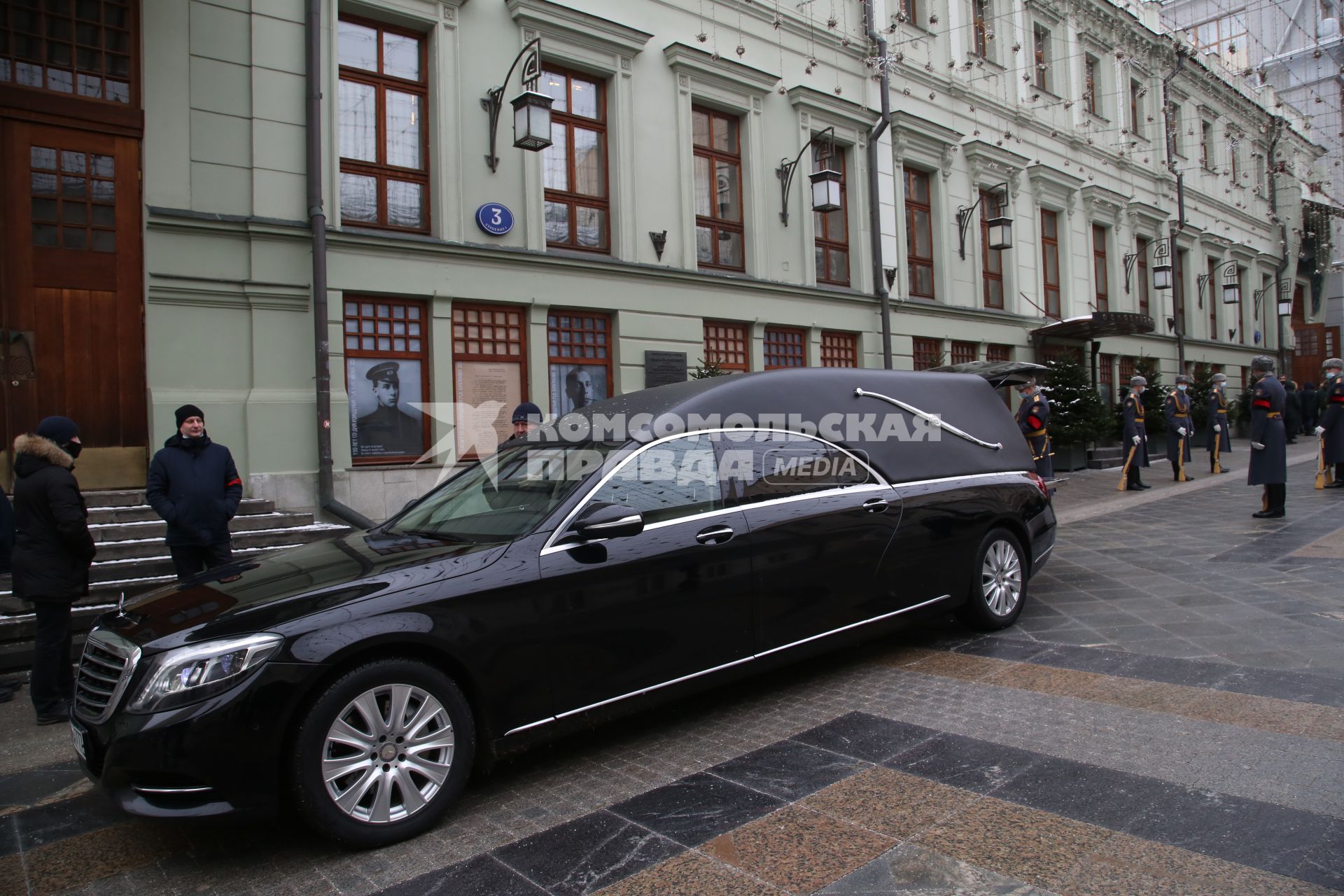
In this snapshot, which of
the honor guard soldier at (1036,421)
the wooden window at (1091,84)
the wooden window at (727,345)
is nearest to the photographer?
the honor guard soldier at (1036,421)

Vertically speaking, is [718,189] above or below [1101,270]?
Answer: below

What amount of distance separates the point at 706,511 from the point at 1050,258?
20.0 meters

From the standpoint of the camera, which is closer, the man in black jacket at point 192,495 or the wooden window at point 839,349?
the man in black jacket at point 192,495

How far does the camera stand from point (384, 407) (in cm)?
1045

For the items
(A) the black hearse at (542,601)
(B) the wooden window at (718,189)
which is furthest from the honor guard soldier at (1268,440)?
(B) the wooden window at (718,189)

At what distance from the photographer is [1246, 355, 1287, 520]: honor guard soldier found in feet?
31.6

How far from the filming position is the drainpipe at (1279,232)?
105ft

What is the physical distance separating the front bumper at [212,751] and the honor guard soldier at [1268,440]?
1023 cm

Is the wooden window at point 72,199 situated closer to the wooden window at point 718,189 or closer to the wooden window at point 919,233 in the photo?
the wooden window at point 718,189

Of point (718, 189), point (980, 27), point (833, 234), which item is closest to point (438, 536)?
point (718, 189)

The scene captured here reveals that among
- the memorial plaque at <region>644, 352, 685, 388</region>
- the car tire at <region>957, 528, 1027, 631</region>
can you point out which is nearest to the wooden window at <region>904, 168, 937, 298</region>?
the memorial plaque at <region>644, 352, 685, 388</region>

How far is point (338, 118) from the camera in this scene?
33.5 feet

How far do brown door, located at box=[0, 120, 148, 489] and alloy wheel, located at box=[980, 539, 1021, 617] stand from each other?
8.16 meters

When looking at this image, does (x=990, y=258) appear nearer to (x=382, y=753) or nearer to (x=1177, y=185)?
(x=1177, y=185)
